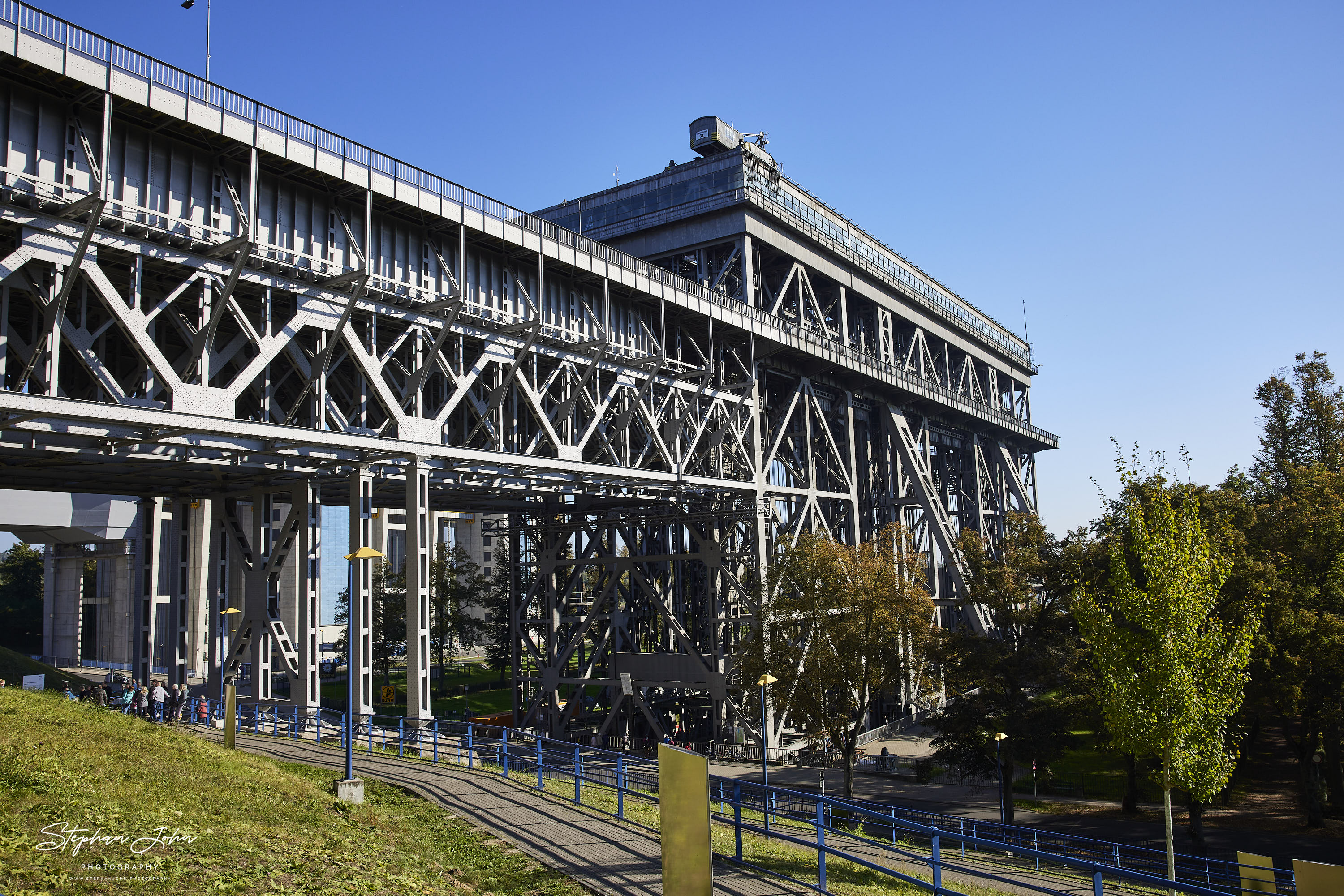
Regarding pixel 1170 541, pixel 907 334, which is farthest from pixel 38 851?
pixel 907 334

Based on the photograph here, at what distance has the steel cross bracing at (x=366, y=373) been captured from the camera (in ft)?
62.7

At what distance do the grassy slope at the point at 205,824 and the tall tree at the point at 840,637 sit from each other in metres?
17.2

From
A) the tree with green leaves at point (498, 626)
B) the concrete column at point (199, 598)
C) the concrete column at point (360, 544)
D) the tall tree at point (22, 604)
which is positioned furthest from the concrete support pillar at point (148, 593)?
the tall tree at point (22, 604)

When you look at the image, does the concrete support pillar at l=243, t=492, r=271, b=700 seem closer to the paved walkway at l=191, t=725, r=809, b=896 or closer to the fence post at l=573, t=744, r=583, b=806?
the paved walkway at l=191, t=725, r=809, b=896

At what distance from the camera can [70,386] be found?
25031 mm

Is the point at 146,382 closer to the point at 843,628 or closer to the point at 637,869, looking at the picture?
the point at 637,869

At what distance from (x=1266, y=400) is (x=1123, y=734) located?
3774 centimetres

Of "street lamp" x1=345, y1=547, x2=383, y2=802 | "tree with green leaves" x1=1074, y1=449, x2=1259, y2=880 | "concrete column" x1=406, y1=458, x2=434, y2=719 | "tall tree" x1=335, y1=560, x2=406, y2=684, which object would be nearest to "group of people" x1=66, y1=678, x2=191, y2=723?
"street lamp" x1=345, y1=547, x2=383, y2=802

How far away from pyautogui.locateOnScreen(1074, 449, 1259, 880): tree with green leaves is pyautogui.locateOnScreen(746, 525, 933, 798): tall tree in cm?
1220

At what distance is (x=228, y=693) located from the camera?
61.6 ft

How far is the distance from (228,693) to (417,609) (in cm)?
637

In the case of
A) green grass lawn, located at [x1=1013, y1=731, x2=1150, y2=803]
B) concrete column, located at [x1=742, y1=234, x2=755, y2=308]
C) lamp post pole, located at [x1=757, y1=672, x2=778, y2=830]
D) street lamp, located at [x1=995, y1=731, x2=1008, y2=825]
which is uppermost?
concrete column, located at [x1=742, y1=234, x2=755, y2=308]

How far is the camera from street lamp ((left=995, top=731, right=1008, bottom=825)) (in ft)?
94.5

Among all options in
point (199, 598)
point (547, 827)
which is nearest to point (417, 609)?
point (547, 827)
